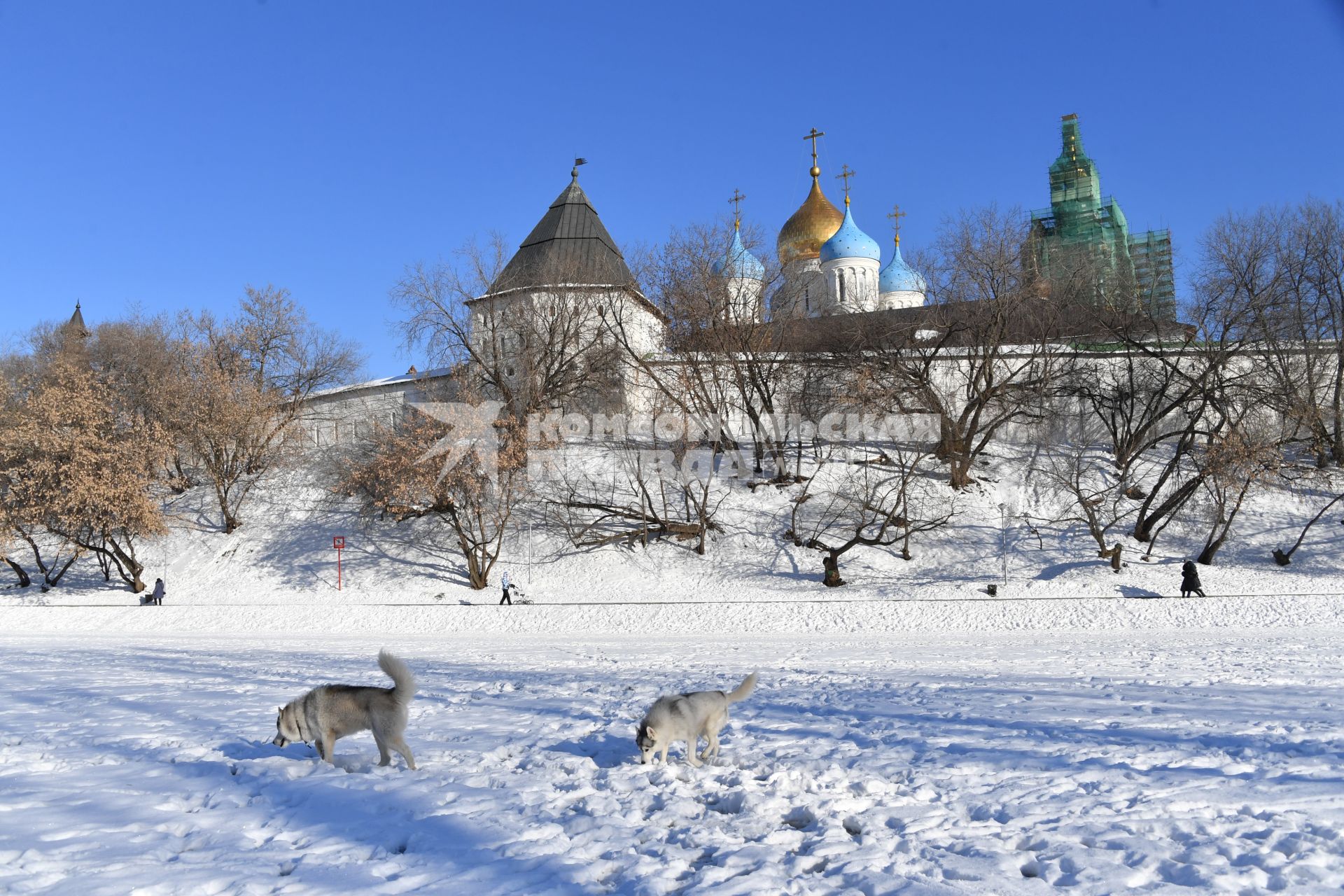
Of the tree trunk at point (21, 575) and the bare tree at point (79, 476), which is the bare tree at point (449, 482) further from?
the tree trunk at point (21, 575)

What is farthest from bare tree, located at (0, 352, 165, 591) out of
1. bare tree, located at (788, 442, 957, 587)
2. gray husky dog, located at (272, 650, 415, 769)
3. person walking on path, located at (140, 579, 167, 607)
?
gray husky dog, located at (272, 650, 415, 769)

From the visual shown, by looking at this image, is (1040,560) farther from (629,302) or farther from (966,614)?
(629,302)

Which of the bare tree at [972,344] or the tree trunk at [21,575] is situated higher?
the bare tree at [972,344]

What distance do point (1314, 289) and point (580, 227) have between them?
30.9m

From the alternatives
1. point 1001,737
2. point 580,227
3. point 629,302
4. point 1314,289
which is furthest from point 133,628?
point 1314,289

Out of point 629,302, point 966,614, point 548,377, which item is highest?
point 629,302

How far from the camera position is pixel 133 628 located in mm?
21328

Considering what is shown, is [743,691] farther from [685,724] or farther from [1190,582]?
[1190,582]

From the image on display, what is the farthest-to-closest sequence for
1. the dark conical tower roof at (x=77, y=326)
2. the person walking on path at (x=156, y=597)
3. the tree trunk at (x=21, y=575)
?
the dark conical tower roof at (x=77, y=326)
the tree trunk at (x=21, y=575)
the person walking on path at (x=156, y=597)

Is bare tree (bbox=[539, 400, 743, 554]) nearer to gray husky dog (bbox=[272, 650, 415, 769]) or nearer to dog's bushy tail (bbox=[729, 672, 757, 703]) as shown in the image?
dog's bushy tail (bbox=[729, 672, 757, 703])

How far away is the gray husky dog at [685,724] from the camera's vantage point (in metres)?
5.93

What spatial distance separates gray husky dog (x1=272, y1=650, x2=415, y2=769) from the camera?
592 centimetres

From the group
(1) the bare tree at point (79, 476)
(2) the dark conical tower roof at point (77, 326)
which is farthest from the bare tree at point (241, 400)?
(2) the dark conical tower roof at point (77, 326)

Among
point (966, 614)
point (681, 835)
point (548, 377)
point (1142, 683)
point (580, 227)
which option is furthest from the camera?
point (580, 227)
